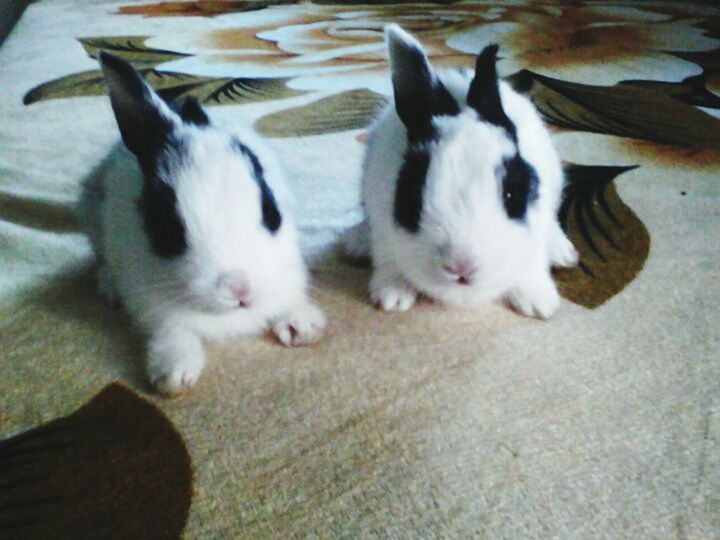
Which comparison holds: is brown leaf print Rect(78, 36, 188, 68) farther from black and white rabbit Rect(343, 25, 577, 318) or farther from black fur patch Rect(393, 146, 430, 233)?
black fur patch Rect(393, 146, 430, 233)

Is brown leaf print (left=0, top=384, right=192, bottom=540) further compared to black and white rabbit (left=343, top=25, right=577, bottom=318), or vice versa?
black and white rabbit (left=343, top=25, right=577, bottom=318)

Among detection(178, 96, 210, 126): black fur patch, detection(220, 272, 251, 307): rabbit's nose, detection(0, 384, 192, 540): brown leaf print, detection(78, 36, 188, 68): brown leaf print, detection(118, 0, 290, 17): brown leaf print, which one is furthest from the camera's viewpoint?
detection(118, 0, 290, 17): brown leaf print

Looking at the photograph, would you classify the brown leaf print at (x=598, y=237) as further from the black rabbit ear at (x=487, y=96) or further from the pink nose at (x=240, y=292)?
the pink nose at (x=240, y=292)

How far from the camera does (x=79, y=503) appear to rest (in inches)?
24.3

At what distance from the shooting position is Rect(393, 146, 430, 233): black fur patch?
801mm

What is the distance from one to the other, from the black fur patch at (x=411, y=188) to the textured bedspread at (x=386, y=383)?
0.15 m

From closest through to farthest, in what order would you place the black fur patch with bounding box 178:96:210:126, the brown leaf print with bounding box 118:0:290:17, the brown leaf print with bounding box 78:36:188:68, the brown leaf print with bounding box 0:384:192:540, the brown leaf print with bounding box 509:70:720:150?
1. the brown leaf print with bounding box 0:384:192:540
2. the black fur patch with bounding box 178:96:210:126
3. the brown leaf print with bounding box 509:70:720:150
4. the brown leaf print with bounding box 78:36:188:68
5. the brown leaf print with bounding box 118:0:290:17

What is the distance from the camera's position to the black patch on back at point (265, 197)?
0.80 meters

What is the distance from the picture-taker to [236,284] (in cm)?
74

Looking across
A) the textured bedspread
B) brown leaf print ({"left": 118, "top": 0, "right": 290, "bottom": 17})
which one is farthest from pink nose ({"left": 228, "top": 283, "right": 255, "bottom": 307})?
brown leaf print ({"left": 118, "top": 0, "right": 290, "bottom": 17})

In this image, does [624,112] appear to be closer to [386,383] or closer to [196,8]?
[386,383]

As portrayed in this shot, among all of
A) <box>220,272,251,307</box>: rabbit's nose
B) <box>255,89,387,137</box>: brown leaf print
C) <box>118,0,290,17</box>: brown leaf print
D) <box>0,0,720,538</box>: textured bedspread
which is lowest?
<box>0,0,720,538</box>: textured bedspread

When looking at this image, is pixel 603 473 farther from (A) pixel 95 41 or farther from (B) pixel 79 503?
(A) pixel 95 41

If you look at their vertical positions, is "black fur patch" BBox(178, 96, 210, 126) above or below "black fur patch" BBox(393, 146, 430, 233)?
above
